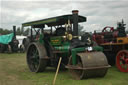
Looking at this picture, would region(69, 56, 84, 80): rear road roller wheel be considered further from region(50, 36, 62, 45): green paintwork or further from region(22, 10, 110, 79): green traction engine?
region(50, 36, 62, 45): green paintwork

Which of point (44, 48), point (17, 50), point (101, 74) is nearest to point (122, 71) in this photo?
point (101, 74)

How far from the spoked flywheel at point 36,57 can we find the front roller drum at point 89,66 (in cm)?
162

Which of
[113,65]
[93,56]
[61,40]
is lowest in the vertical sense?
[113,65]

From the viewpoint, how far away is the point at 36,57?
319 inches

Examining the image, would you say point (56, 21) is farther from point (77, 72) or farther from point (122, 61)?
point (122, 61)

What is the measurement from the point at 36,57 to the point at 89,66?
9.47 feet

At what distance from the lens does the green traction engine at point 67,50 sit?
6.05 metres

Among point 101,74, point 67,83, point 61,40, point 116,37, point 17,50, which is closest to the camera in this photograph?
point 67,83

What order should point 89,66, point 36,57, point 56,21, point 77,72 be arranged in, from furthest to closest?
point 36,57, point 56,21, point 77,72, point 89,66

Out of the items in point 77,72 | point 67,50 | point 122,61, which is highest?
point 67,50

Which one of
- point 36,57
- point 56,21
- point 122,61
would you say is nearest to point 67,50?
point 56,21

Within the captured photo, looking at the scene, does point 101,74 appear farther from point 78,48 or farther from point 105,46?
point 105,46

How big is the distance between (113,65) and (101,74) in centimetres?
358

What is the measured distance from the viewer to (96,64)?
19.6 ft
